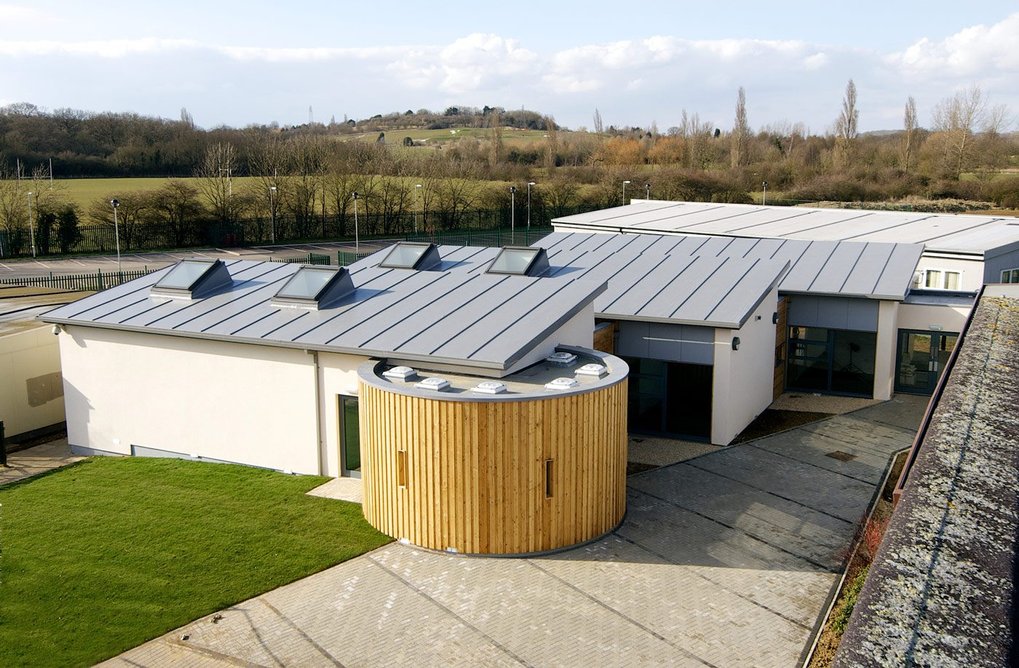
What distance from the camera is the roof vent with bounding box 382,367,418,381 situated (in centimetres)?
1489

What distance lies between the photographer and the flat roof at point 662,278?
19938 millimetres

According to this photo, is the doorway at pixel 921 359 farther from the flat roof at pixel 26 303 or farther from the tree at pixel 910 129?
the tree at pixel 910 129

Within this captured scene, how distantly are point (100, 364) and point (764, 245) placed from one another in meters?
18.0

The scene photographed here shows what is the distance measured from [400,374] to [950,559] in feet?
30.5

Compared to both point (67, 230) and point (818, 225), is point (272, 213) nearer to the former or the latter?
point (67, 230)

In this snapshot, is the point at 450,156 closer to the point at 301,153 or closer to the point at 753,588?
the point at 301,153

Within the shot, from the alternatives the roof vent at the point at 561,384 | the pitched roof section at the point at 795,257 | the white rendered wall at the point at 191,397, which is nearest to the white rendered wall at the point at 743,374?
the pitched roof section at the point at 795,257

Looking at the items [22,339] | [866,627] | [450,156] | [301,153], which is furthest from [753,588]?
[450,156]

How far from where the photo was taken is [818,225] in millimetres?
39469

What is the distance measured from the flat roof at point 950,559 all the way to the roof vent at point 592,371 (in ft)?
17.0

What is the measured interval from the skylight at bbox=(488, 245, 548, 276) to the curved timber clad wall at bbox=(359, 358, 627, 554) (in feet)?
17.5

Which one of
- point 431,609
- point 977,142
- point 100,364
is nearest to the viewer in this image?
point 431,609

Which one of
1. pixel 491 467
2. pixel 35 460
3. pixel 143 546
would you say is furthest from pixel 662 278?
pixel 35 460

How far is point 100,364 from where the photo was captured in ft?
62.8
